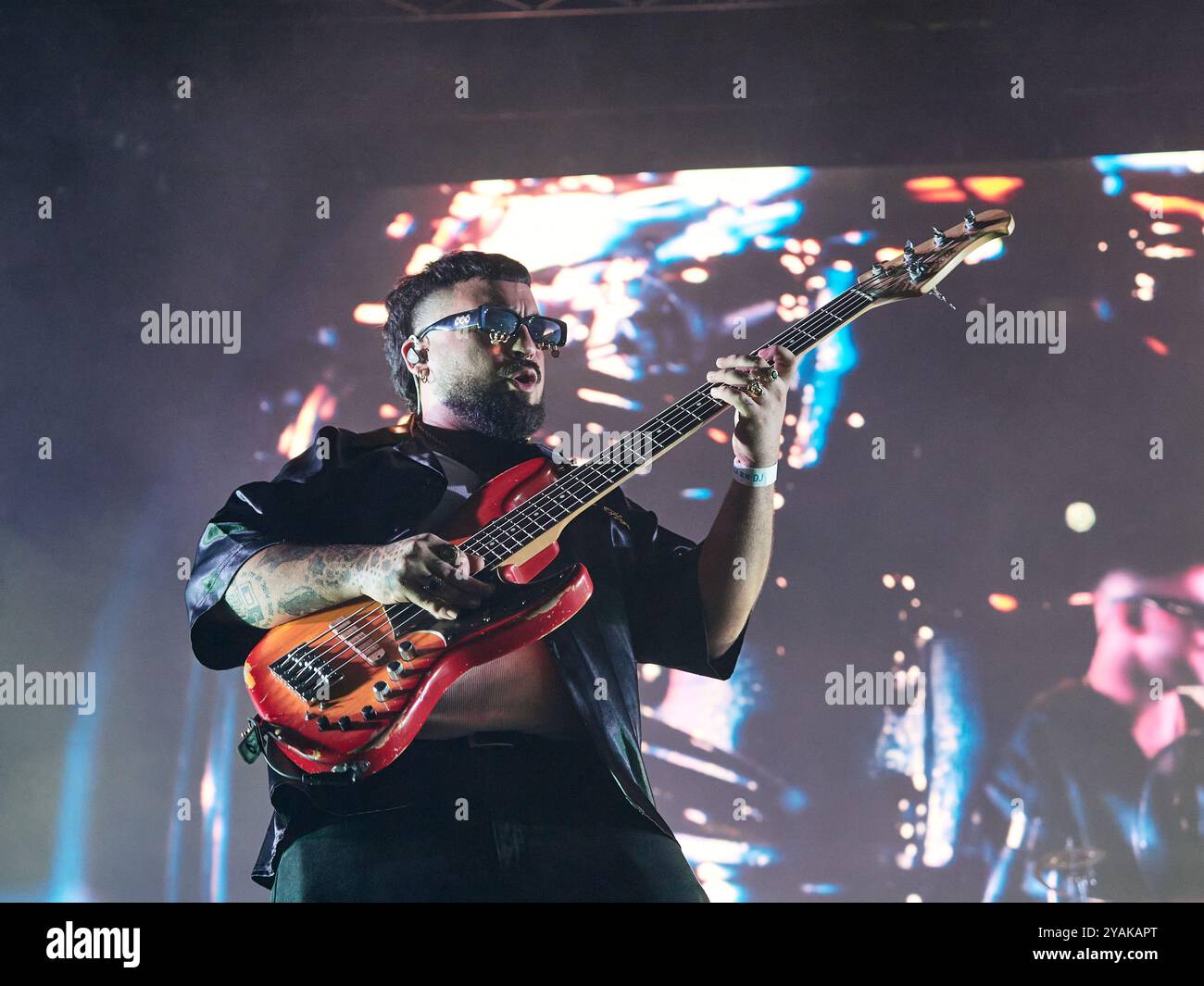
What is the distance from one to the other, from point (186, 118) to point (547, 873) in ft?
7.86

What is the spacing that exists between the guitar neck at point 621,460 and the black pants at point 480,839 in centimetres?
47

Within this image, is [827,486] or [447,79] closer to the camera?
[827,486]

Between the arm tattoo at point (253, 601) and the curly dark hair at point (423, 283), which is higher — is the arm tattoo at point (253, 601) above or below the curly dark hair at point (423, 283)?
below

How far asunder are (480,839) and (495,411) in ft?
3.45

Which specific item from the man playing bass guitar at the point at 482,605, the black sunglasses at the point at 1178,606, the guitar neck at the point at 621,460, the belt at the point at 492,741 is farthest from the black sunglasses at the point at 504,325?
the black sunglasses at the point at 1178,606

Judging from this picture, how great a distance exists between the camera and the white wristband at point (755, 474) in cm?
304

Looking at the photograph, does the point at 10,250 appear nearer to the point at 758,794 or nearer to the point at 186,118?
the point at 186,118

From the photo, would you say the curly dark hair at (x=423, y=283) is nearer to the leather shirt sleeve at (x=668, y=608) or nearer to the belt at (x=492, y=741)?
the leather shirt sleeve at (x=668, y=608)

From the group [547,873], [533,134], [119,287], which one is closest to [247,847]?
[547,873]

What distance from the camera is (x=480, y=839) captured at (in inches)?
114

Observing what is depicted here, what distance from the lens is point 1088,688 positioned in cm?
324

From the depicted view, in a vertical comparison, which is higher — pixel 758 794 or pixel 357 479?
pixel 357 479

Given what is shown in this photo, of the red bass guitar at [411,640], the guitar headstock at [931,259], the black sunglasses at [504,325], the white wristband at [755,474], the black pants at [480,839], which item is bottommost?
the black pants at [480,839]

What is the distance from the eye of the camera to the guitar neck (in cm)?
291
